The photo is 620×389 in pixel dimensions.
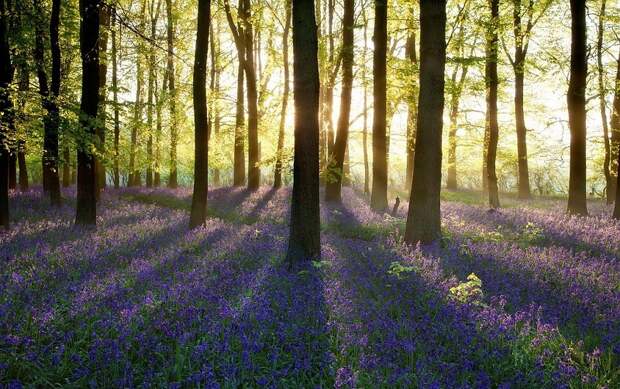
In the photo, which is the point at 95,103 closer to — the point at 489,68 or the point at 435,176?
the point at 435,176

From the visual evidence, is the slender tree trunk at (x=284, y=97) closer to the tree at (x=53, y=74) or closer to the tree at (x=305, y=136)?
the tree at (x=53, y=74)

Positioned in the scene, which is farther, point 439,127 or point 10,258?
point 439,127

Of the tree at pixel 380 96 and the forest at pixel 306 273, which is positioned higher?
the tree at pixel 380 96

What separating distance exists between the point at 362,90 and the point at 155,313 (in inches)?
1254

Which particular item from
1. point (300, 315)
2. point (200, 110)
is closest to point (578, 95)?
point (200, 110)

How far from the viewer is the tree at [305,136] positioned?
8406mm

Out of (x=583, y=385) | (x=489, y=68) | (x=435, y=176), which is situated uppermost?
(x=489, y=68)

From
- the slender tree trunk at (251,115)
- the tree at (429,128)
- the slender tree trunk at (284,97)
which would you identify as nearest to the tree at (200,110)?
the tree at (429,128)

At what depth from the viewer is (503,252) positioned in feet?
30.5

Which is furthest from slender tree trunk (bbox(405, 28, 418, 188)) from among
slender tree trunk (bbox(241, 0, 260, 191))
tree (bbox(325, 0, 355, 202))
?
slender tree trunk (bbox(241, 0, 260, 191))

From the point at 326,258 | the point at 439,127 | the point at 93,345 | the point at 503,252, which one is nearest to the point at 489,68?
the point at 439,127

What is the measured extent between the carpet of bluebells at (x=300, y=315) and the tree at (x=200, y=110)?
2964mm

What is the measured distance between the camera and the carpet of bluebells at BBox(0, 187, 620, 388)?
4.16 meters

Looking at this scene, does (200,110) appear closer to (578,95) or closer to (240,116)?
(578,95)
